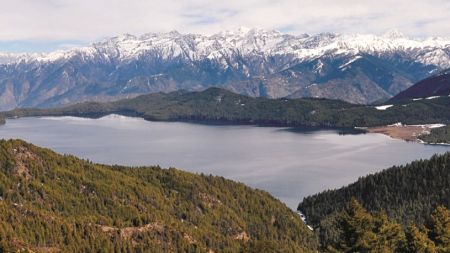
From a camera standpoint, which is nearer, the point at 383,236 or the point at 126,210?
the point at 383,236

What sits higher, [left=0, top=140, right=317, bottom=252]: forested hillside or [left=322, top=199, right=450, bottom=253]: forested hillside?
[left=322, top=199, right=450, bottom=253]: forested hillside

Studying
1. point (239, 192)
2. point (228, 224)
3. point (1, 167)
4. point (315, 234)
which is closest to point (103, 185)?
point (1, 167)

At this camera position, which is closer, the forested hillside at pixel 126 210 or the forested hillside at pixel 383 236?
the forested hillside at pixel 383 236

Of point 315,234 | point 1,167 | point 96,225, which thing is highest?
point 1,167

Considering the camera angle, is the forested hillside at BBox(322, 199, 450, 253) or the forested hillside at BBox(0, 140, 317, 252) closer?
the forested hillside at BBox(322, 199, 450, 253)

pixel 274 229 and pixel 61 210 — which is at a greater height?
pixel 61 210

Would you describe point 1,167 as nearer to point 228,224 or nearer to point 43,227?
point 43,227

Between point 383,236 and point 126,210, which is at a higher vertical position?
point 383,236

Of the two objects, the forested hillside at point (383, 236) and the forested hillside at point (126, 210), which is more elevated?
the forested hillside at point (383, 236)
